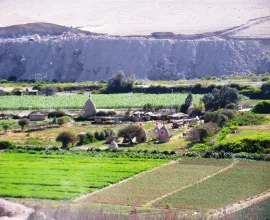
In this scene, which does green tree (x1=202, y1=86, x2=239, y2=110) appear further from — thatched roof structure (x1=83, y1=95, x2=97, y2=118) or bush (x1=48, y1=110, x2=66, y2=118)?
bush (x1=48, y1=110, x2=66, y2=118)

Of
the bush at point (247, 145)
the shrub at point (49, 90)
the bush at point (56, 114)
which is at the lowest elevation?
the shrub at point (49, 90)

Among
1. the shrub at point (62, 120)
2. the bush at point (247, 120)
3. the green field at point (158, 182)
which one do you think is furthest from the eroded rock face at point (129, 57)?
the green field at point (158, 182)

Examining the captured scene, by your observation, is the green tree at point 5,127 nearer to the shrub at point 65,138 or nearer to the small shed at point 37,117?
the small shed at point 37,117

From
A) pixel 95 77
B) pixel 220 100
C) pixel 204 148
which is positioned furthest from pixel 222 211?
pixel 95 77

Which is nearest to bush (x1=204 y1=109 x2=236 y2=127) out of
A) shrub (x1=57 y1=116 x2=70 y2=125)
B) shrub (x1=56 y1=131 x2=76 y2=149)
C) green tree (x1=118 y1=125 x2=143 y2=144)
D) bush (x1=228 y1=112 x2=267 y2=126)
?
bush (x1=228 y1=112 x2=267 y2=126)

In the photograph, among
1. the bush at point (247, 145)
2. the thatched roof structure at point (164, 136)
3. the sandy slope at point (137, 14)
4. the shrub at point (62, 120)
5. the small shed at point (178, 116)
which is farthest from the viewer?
the sandy slope at point (137, 14)

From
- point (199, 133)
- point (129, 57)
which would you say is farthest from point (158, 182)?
point (129, 57)

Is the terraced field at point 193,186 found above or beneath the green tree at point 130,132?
above
